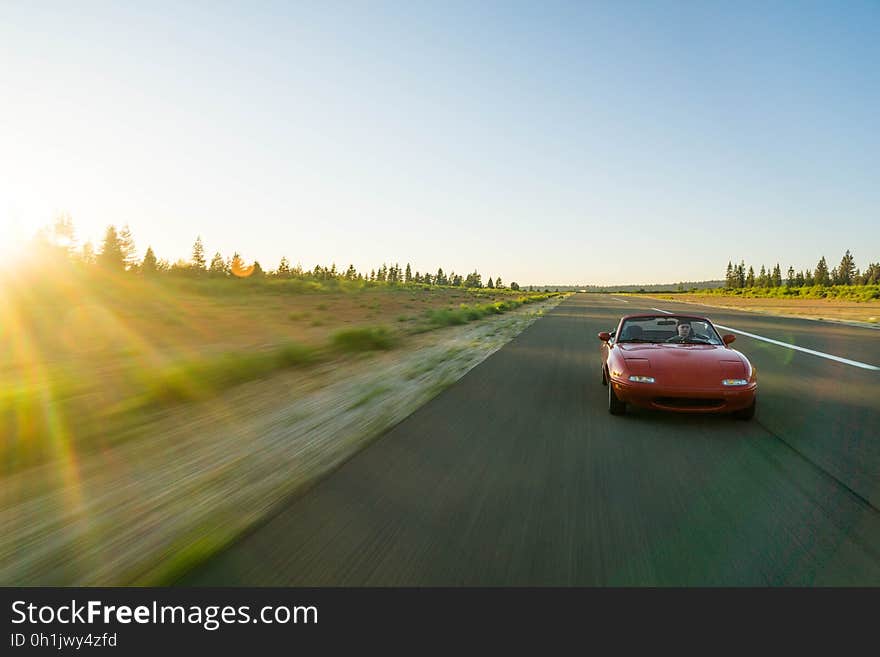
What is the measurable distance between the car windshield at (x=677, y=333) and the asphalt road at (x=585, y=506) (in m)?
1.25

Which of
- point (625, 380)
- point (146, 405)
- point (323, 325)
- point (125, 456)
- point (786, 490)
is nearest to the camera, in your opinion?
point (786, 490)

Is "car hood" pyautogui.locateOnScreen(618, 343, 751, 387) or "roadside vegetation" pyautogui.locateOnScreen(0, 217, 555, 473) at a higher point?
"car hood" pyautogui.locateOnScreen(618, 343, 751, 387)

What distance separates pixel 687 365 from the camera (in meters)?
6.57

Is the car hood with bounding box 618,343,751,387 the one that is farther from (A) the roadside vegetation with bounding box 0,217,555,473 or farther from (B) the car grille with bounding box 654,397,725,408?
(A) the roadside vegetation with bounding box 0,217,555,473

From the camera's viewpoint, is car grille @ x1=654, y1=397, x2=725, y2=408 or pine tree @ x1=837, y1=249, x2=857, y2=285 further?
pine tree @ x1=837, y1=249, x2=857, y2=285

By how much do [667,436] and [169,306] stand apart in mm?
Result: 29661

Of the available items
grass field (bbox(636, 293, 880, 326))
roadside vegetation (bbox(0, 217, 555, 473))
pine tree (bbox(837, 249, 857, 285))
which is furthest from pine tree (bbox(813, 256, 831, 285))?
roadside vegetation (bbox(0, 217, 555, 473))

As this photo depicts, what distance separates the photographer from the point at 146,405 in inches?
294

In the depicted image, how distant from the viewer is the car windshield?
785 cm

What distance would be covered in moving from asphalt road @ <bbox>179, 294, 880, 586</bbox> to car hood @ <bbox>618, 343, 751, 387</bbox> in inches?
20.3

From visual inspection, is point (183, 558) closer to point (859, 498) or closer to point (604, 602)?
point (604, 602)

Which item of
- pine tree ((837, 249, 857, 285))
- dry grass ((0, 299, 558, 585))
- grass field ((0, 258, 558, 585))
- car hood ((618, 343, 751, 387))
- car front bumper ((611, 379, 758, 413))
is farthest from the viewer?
pine tree ((837, 249, 857, 285))

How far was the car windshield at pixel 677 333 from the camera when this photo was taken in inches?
309

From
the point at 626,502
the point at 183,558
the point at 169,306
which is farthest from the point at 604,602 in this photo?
the point at 169,306
